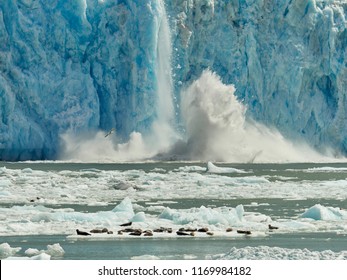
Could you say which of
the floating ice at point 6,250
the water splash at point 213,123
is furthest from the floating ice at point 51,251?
the water splash at point 213,123

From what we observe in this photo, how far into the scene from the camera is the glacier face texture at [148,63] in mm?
38406

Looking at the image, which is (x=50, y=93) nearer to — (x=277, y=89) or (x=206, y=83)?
(x=206, y=83)

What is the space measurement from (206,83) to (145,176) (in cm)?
1392

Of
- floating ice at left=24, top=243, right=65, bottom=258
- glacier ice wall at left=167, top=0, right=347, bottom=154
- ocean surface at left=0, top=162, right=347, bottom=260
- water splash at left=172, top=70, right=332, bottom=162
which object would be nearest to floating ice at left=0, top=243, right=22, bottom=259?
ocean surface at left=0, top=162, right=347, bottom=260

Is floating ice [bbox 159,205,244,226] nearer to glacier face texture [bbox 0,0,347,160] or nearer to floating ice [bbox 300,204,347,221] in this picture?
floating ice [bbox 300,204,347,221]

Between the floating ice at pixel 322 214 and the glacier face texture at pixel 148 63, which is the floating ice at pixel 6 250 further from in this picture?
the glacier face texture at pixel 148 63

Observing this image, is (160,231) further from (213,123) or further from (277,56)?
(277,56)

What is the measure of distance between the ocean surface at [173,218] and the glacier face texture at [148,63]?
40.9 feet

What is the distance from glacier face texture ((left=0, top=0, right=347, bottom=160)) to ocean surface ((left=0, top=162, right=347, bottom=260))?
1247cm

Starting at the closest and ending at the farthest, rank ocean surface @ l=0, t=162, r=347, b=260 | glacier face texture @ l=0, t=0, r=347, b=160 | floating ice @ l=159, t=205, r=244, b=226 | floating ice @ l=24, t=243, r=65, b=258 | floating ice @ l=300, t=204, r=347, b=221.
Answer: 1. floating ice @ l=24, t=243, r=65, b=258
2. ocean surface @ l=0, t=162, r=347, b=260
3. floating ice @ l=159, t=205, r=244, b=226
4. floating ice @ l=300, t=204, r=347, b=221
5. glacier face texture @ l=0, t=0, r=347, b=160

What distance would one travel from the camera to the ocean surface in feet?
39.3

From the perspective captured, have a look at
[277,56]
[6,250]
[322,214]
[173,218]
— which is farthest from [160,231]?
[277,56]

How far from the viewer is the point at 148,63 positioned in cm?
4019

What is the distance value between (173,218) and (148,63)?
2503cm
